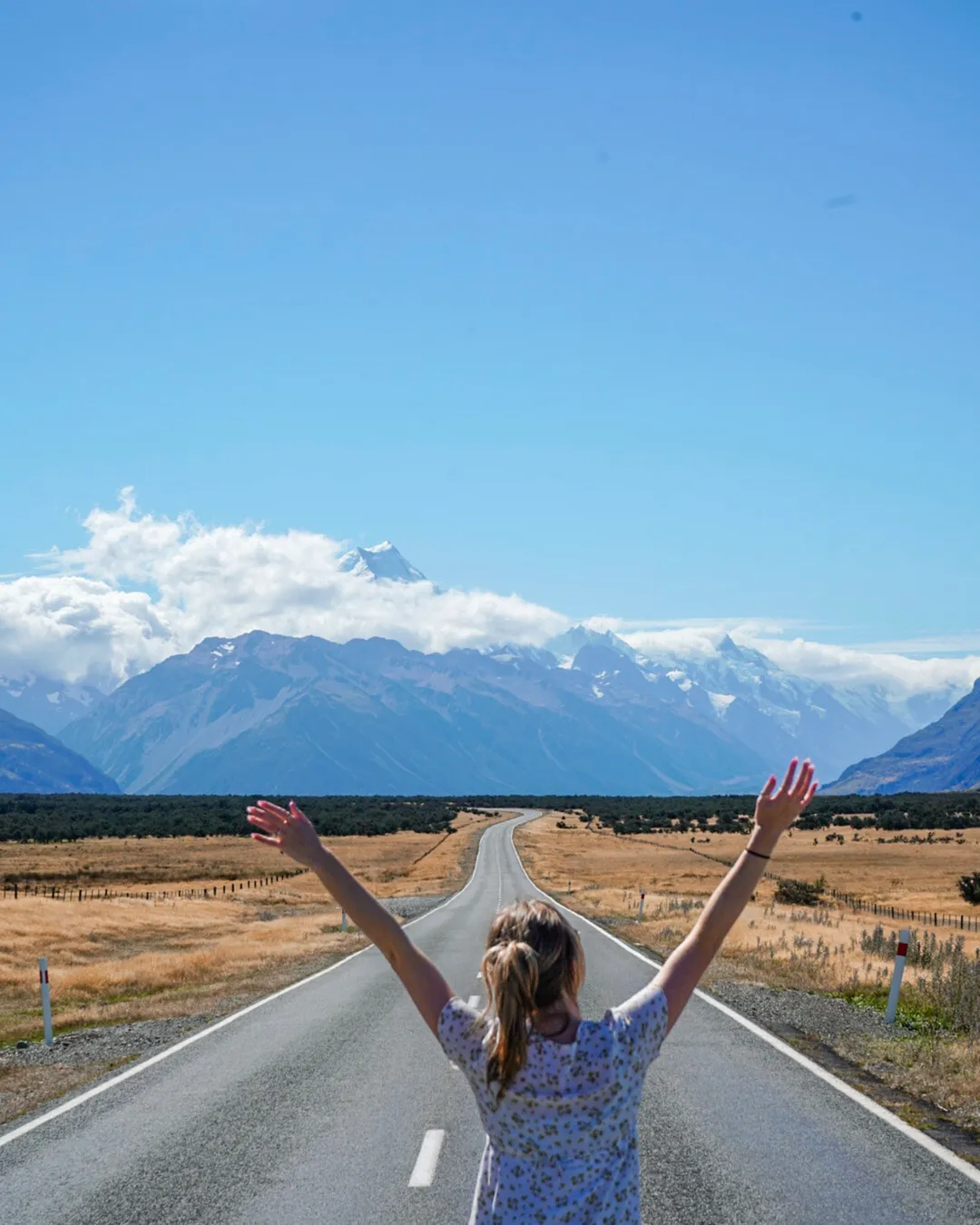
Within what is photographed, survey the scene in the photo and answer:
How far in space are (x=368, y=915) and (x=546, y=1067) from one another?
0.67m

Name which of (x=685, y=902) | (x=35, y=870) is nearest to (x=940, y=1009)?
(x=685, y=902)

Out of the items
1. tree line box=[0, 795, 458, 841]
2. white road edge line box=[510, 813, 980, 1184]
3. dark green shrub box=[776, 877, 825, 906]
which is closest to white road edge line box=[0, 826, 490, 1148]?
white road edge line box=[510, 813, 980, 1184]

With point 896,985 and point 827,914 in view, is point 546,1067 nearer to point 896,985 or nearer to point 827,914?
point 896,985

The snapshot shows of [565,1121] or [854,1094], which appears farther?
[854,1094]

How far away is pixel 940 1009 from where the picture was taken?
16.4 m

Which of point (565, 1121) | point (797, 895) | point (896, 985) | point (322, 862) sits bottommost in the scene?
point (797, 895)

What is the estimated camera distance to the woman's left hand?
363 cm

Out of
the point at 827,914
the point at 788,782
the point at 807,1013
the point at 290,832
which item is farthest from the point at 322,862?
the point at 827,914

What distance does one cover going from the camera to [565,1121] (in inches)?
132

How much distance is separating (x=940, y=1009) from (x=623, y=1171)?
14.6m

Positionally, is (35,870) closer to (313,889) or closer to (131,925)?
(313,889)

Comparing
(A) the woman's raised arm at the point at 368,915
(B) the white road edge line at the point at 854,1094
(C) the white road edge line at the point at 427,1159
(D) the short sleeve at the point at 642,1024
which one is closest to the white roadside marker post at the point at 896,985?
(B) the white road edge line at the point at 854,1094

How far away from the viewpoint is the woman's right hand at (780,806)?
12.6 ft

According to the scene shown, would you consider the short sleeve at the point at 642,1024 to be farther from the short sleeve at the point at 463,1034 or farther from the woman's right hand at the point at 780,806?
the woman's right hand at the point at 780,806
